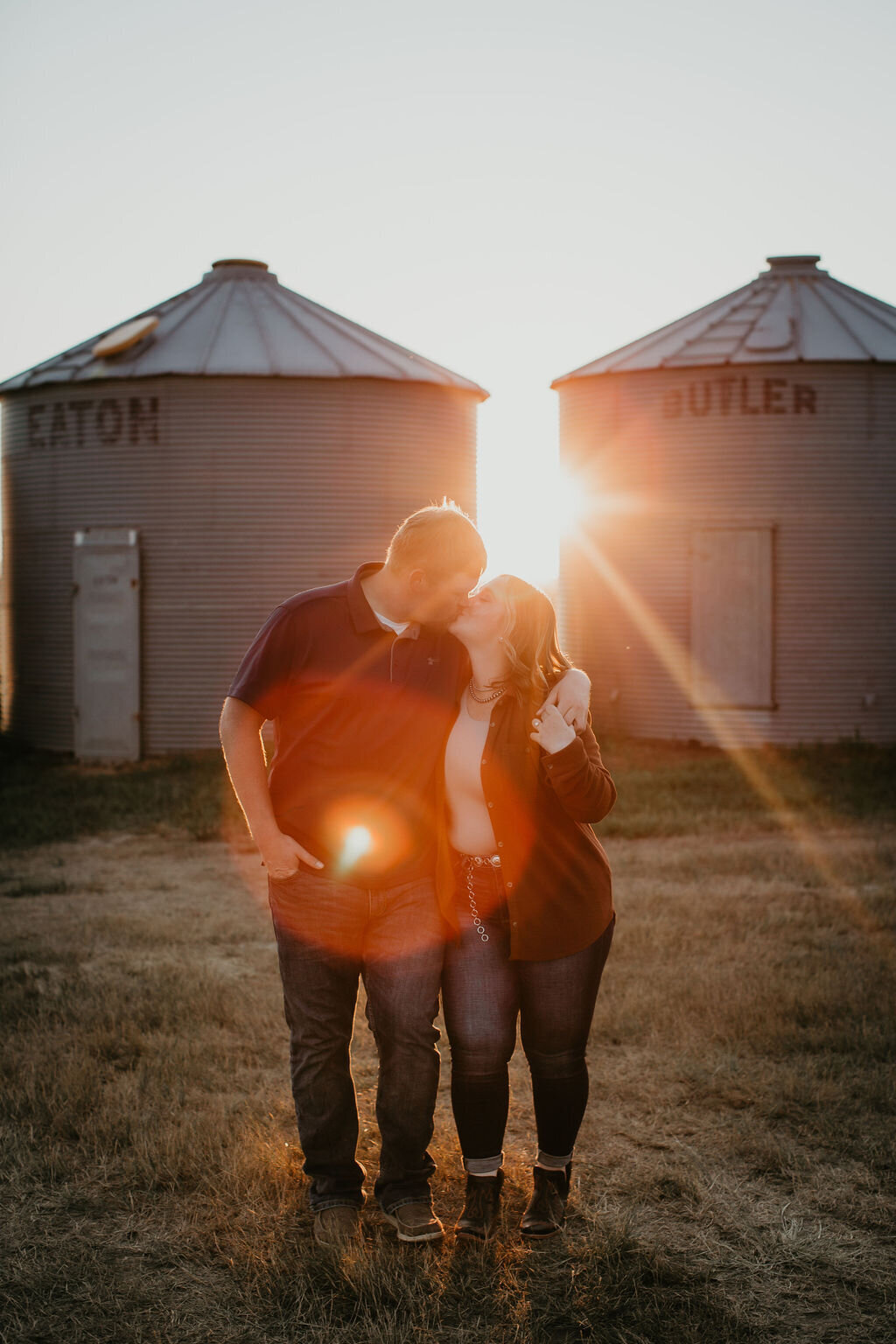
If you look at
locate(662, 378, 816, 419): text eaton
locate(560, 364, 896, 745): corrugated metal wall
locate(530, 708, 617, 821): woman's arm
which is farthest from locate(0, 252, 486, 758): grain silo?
locate(530, 708, 617, 821): woman's arm

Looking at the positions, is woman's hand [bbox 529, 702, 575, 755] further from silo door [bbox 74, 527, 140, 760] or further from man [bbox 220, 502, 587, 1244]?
silo door [bbox 74, 527, 140, 760]

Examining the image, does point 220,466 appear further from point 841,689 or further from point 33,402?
point 841,689

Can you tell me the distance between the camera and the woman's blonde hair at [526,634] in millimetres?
3463

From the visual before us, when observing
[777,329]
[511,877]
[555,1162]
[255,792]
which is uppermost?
[777,329]

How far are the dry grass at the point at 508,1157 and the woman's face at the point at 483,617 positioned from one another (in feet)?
5.68

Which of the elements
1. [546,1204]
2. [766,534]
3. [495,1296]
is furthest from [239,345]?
[495,1296]

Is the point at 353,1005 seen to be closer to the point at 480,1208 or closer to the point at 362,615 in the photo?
the point at 480,1208

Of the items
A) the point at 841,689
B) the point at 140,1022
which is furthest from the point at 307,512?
the point at 140,1022

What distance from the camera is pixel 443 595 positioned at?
3.40 meters

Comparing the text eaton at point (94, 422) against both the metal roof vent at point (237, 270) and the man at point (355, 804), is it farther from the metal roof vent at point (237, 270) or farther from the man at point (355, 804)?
the man at point (355, 804)

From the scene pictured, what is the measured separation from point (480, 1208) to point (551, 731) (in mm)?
1397

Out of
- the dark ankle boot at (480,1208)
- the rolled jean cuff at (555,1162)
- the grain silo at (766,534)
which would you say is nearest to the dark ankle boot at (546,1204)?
the rolled jean cuff at (555,1162)

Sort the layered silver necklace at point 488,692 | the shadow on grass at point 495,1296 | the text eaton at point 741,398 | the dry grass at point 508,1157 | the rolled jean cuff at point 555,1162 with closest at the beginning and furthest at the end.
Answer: the shadow on grass at point 495,1296, the dry grass at point 508,1157, the layered silver necklace at point 488,692, the rolled jean cuff at point 555,1162, the text eaton at point 741,398

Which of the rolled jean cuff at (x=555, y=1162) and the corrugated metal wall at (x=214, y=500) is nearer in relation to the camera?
the rolled jean cuff at (x=555, y=1162)
